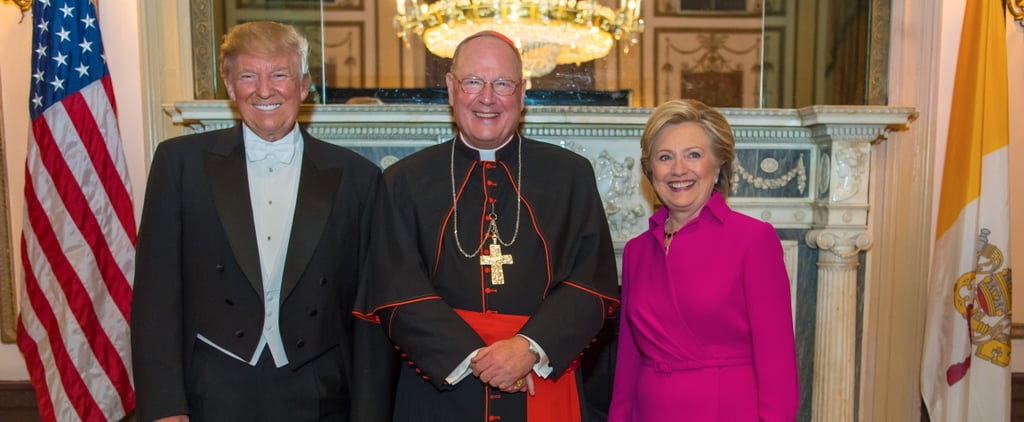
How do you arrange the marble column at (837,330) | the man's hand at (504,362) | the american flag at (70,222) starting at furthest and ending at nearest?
the marble column at (837,330) < the american flag at (70,222) < the man's hand at (504,362)

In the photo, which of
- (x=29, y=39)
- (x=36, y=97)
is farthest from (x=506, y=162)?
(x=29, y=39)

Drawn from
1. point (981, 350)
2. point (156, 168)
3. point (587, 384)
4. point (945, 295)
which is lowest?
point (587, 384)

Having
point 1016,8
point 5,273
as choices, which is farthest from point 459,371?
point 1016,8

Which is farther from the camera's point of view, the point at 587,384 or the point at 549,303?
the point at 587,384

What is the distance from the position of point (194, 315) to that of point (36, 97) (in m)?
1.89

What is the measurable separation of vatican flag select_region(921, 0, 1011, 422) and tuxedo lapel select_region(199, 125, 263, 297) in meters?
2.98

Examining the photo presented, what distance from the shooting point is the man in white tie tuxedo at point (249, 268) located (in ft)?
5.88

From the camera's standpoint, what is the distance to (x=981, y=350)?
3070 millimetres

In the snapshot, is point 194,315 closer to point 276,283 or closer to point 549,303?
point 276,283

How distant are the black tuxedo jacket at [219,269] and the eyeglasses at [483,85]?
439mm

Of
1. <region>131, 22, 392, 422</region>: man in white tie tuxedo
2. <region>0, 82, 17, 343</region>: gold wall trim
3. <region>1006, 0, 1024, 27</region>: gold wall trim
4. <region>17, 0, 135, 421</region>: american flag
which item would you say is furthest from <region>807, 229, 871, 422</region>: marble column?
<region>0, 82, 17, 343</region>: gold wall trim

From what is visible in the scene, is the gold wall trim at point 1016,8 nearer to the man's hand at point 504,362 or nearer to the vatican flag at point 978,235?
the vatican flag at point 978,235

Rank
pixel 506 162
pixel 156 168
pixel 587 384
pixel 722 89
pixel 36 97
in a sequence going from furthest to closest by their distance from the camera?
pixel 722 89, pixel 587 384, pixel 36 97, pixel 506 162, pixel 156 168

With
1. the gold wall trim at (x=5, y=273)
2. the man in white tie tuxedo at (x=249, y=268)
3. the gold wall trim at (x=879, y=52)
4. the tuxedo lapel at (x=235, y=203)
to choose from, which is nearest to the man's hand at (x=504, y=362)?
the man in white tie tuxedo at (x=249, y=268)
